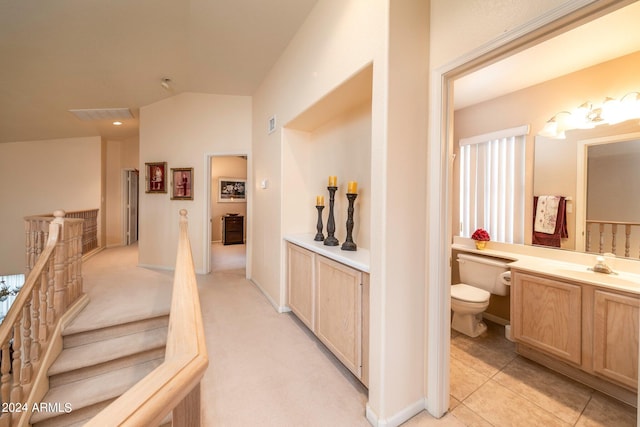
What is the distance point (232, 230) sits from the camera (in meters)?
7.28

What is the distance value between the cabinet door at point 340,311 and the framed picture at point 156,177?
353 cm

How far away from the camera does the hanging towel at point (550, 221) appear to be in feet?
7.64

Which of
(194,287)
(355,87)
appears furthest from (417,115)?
(194,287)

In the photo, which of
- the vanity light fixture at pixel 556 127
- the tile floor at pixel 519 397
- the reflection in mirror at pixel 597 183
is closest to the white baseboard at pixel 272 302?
the tile floor at pixel 519 397

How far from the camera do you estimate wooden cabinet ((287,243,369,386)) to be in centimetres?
172

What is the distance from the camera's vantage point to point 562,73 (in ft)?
7.48


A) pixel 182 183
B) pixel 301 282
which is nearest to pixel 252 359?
pixel 301 282

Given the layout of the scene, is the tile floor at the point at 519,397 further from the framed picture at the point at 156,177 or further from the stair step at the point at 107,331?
the framed picture at the point at 156,177

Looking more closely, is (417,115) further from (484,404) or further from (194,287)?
(484,404)

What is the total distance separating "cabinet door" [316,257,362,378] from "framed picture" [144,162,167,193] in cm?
353

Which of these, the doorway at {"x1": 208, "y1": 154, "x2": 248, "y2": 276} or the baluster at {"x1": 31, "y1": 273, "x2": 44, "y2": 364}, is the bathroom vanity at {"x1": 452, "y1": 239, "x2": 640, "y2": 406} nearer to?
the baluster at {"x1": 31, "y1": 273, "x2": 44, "y2": 364}

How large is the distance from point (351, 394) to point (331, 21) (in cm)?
273

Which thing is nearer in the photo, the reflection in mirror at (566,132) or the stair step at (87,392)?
the stair step at (87,392)

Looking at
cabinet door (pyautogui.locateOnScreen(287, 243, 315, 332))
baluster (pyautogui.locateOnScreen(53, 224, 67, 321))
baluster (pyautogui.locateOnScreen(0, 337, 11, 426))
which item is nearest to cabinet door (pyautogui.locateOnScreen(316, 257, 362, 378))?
cabinet door (pyautogui.locateOnScreen(287, 243, 315, 332))
